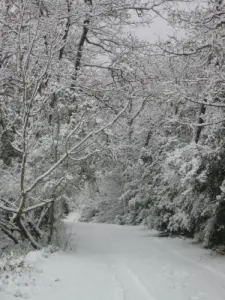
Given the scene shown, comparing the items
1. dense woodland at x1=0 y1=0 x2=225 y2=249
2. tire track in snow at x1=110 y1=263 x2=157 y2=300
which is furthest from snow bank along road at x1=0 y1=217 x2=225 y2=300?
dense woodland at x1=0 y1=0 x2=225 y2=249

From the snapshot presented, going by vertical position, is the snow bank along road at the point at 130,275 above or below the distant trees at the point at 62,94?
below

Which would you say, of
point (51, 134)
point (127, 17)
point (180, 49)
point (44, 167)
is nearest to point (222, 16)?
point (180, 49)

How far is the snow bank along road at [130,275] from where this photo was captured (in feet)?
23.7

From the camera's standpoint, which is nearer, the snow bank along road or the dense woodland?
the snow bank along road

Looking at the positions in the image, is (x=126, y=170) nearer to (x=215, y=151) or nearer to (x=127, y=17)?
(x=127, y=17)

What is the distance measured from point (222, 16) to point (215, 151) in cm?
339

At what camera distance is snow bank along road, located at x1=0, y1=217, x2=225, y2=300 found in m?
7.23

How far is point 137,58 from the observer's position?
47.6 feet

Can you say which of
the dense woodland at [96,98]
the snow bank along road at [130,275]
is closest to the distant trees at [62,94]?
the dense woodland at [96,98]

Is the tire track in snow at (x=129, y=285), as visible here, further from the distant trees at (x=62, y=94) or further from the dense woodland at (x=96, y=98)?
the distant trees at (x=62, y=94)

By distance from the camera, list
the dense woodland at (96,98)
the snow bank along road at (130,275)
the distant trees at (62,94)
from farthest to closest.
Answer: the distant trees at (62,94)
the dense woodland at (96,98)
the snow bank along road at (130,275)

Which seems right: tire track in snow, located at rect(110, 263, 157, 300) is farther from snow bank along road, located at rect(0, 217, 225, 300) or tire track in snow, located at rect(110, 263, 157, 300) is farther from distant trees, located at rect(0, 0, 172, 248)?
distant trees, located at rect(0, 0, 172, 248)

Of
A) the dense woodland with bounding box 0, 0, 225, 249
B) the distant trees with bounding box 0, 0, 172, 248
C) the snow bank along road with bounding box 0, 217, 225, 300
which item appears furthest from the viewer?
the distant trees with bounding box 0, 0, 172, 248

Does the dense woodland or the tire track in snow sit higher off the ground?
the dense woodland
